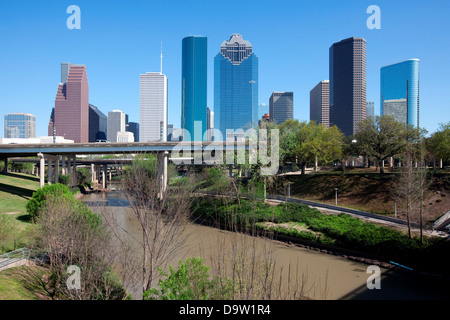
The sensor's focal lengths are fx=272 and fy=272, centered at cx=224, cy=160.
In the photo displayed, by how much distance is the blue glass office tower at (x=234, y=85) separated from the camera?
6594 inches

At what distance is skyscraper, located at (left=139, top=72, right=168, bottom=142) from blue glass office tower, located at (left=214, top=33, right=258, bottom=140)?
34527 mm

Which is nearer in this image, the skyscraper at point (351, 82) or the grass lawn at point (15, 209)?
the grass lawn at point (15, 209)

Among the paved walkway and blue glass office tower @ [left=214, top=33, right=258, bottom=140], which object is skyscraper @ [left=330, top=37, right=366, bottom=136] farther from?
the paved walkway

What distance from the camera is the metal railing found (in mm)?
13218

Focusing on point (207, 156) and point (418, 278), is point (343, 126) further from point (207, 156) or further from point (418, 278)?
point (418, 278)

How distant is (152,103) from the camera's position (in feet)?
498

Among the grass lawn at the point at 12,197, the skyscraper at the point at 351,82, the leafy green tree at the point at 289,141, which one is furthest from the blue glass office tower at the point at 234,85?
the grass lawn at the point at 12,197

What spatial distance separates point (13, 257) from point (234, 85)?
549 ft

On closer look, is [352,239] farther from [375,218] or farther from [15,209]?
[15,209]

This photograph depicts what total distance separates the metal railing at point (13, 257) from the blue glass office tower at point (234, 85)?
151m

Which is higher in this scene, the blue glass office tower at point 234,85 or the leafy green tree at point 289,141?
the blue glass office tower at point 234,85

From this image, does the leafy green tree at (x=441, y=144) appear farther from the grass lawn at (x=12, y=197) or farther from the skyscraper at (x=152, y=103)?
the skyscraper at (x=152, y=103)

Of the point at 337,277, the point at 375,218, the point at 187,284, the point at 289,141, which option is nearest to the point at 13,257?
the point at 187,284
